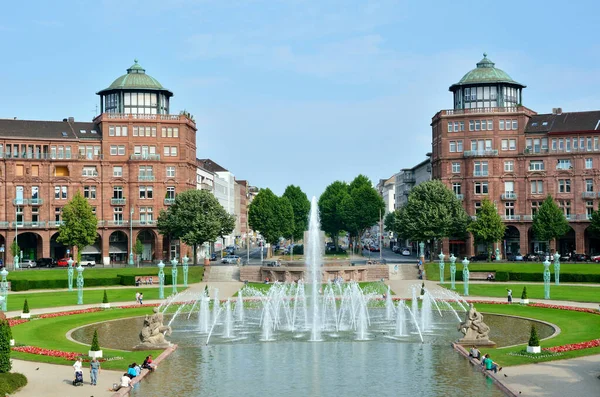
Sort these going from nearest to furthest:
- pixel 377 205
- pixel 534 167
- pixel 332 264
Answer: pixel 332 264, pixel 534 167, pixel 377 205

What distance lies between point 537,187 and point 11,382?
9989 cm

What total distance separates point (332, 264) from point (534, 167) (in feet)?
136

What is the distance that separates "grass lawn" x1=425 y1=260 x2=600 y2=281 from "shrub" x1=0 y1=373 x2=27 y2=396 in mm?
69766

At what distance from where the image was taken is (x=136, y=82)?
12775 centimetres

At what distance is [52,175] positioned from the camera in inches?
4833

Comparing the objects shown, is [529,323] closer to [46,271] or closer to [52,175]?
[46,271]

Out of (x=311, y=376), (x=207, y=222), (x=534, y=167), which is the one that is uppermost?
(x=534, y=167)

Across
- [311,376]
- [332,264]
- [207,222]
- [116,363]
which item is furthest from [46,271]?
[311,376]

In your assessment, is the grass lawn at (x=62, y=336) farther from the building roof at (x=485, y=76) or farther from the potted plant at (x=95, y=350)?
the building roof at (x=485, y=76)

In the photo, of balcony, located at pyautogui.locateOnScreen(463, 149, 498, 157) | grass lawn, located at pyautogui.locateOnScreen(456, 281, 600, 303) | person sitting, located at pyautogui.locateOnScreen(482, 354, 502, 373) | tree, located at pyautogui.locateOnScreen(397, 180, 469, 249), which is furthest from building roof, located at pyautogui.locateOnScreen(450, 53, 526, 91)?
person sitting, located at pyautogui.locateOnScreen(482, 354, 502, 373)

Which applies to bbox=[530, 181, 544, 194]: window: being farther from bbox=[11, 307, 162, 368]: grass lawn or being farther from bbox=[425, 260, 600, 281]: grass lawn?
bbox=[11, 307, 162, 368]: grass lawn

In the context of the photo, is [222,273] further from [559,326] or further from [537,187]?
[559,326]

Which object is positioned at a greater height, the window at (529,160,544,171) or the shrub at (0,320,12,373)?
the window at (529,160,544,171)

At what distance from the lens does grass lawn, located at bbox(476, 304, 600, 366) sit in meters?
44.6
